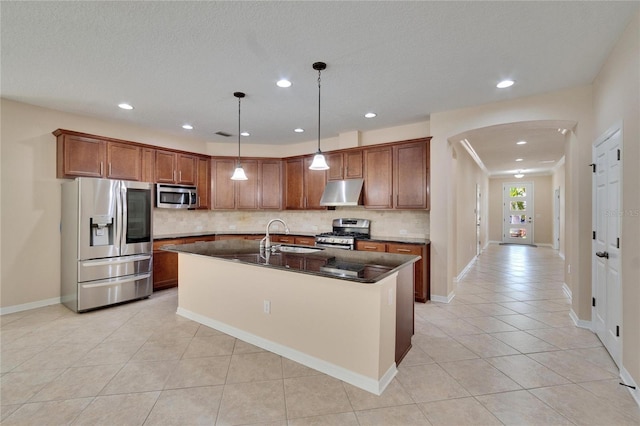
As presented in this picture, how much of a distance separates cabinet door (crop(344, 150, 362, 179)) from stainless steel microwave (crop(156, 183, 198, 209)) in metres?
2.91

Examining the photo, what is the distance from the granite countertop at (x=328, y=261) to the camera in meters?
2.28

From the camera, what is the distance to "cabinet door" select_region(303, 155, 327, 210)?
5689 mm

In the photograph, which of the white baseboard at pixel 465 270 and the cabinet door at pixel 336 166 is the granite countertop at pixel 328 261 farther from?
the white baseboard at pixel 465 270

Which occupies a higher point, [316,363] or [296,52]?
[296,52]

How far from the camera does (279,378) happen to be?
238 centimetres

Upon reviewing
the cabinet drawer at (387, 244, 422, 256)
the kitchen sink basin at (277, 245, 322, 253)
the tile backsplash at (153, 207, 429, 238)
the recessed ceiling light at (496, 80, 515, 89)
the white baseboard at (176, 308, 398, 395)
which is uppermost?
the recessed ceiling light at (496, 80, 515, 89)

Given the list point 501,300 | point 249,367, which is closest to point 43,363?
point 249,367

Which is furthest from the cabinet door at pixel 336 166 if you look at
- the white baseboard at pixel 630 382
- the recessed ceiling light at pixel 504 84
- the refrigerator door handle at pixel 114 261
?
the white baseboard at pixel 630 382

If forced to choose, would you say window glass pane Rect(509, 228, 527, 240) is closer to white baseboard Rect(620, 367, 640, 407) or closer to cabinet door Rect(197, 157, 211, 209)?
white baseboard Rect(620, 367, 640, 407)

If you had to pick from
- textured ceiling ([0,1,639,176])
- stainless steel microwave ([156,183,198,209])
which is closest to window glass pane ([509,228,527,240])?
textured ceiling ([0,1,639,176])

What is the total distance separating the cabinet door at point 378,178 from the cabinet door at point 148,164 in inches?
145

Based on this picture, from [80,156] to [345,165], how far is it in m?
4.09

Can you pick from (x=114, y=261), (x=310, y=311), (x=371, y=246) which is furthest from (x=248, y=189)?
(x=310, y=311)

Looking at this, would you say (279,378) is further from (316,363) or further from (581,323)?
(581,323)
